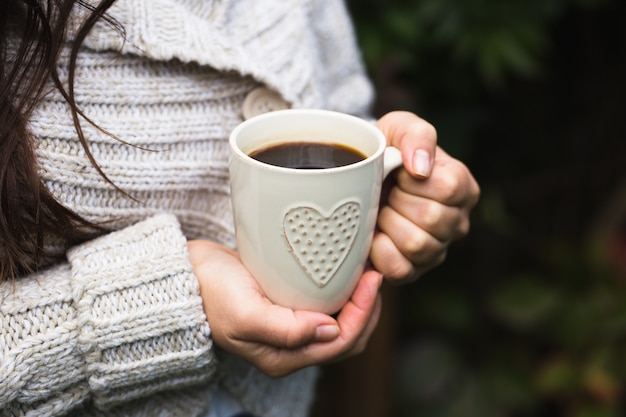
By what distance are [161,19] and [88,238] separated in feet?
0.75

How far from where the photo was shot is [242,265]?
61cm

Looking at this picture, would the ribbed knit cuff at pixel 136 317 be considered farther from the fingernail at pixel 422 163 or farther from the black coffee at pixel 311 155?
the fingernail at pixel 422 163

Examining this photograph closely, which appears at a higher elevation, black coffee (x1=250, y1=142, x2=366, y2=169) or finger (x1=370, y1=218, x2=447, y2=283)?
black coffee (x1=250, y1=142, x2=366, y2=169)

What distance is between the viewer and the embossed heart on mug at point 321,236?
1.73ft

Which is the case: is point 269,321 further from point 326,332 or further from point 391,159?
point 391,159

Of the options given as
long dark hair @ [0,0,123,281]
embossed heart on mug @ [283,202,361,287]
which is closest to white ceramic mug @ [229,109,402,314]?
embossed heart on mug @ [283,202,361,287]

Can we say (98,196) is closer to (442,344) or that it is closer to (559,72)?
(442,344)

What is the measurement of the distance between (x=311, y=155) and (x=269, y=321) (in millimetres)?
158

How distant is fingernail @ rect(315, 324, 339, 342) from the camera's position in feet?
1.88

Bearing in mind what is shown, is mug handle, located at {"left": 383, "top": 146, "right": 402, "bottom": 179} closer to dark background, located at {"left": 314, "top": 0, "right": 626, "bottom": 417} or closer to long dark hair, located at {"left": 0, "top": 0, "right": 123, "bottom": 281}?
long dark hair, located at {"left": 0, "top": 0, "right": 123, "bottom": 281}

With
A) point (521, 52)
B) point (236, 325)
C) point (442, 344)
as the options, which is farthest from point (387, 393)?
point (236, 325)

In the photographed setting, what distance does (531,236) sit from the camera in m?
1.67

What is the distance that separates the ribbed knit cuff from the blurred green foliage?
0.75 meters

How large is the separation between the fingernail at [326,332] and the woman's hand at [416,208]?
0.29 ft
